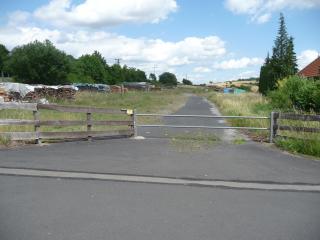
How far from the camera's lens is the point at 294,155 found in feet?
37.9

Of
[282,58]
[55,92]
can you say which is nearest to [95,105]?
[55,92]

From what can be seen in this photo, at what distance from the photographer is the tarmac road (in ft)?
17.3

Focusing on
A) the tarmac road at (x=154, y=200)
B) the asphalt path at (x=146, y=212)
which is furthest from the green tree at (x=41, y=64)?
the asphalt path at (x=146, y=212)

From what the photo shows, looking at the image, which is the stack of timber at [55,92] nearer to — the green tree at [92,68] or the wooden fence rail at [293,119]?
the wooden fence rail at [293,119]

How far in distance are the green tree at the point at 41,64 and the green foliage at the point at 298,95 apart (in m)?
50.2

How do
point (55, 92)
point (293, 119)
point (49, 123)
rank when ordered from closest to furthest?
point (49, 123) < point (293, 119) < point (55, 92)

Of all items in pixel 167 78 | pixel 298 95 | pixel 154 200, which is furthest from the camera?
pixel 167 78

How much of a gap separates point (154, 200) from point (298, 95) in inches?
769

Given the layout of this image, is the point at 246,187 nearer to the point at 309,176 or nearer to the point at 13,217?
the point at 309,176

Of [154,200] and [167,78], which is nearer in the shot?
[154,200]

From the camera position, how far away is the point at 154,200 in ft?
21.8

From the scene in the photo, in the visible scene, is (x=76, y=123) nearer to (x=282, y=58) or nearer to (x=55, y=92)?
(x=55, y=92)

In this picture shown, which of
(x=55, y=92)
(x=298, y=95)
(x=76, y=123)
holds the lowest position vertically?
(x=76, y=123)

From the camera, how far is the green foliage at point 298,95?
73.6 feet
